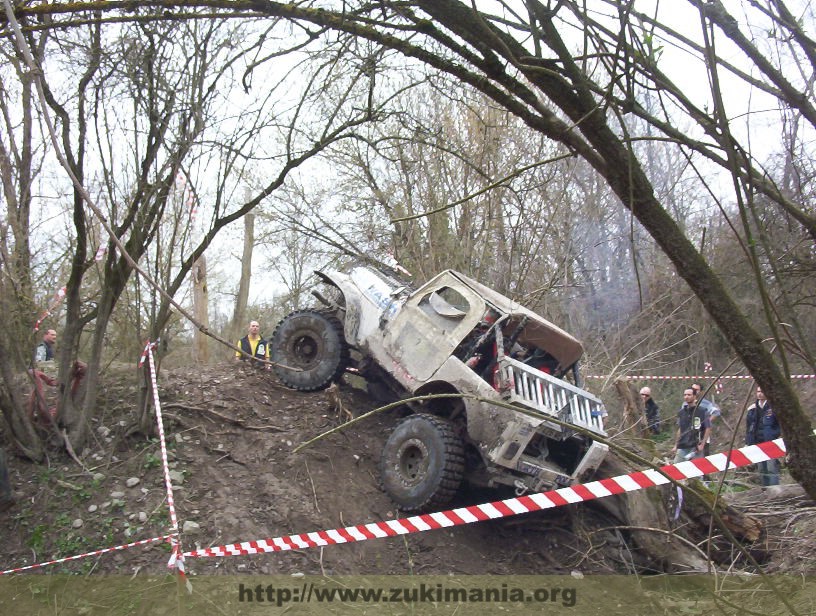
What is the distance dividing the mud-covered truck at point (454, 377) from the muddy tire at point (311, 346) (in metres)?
0.01

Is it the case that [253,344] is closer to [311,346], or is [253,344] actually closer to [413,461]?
[311,346]

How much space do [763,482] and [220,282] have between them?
26.7m

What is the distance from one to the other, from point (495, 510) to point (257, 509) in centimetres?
221

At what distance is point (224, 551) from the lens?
5.61 meters

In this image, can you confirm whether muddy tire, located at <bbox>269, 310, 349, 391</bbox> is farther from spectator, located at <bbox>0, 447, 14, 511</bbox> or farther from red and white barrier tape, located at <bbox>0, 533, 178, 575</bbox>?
spectator, located at <bbox>0, 447, 14, 511</bbox>

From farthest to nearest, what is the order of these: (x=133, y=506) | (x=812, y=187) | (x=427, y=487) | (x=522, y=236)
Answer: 1. (x=522, y=236)
2. (x=427, y=487)
3. (x=133, y=506)
4. (x=812, y=187)

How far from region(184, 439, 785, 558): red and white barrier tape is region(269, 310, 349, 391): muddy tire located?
291 centimetres

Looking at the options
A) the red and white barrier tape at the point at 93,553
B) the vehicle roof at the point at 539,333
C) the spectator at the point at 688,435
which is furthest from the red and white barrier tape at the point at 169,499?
the spectator at the point at 688,435

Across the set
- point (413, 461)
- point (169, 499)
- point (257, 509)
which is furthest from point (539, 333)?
point (169, 499)

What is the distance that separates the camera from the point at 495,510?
235 inches

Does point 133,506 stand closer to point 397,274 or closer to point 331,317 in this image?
point 331,317

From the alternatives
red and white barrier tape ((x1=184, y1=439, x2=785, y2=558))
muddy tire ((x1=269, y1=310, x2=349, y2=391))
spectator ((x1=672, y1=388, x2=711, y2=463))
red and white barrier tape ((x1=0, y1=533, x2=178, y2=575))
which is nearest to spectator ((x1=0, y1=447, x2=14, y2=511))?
red and white barrier tape ((x1=0, y1=533, x2=178, y2=575))

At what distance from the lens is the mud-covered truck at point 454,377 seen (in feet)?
22.8

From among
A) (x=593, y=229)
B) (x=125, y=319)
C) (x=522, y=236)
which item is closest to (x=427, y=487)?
(x=125, y=319)
